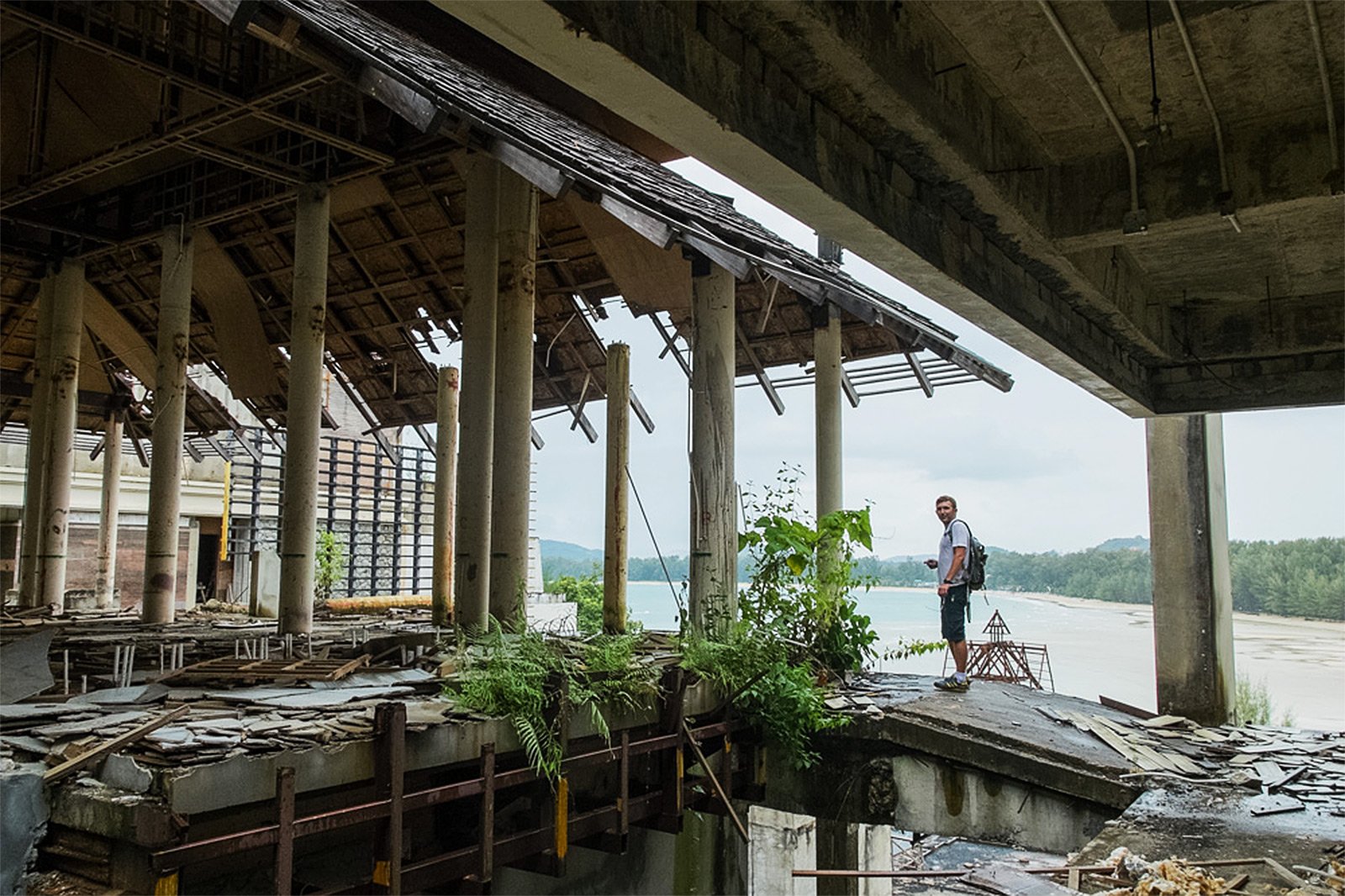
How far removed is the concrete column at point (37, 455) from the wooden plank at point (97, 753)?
1250 centimetres

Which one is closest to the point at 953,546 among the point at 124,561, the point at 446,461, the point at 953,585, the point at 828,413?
the point at 953,585

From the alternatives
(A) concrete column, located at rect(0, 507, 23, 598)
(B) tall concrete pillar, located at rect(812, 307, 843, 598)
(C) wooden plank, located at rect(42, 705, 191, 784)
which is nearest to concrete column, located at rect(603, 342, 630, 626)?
(B) tall concrete pillar, located at rect(812, 307, 843, 598)

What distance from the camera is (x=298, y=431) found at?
461 inches

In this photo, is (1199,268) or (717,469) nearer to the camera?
(1199,268)

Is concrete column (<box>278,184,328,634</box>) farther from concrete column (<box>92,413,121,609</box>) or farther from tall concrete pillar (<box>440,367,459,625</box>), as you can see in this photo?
concrete column (<box>92,413,121,609</box>)

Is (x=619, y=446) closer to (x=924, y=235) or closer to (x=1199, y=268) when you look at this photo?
(x=1199, y=268)

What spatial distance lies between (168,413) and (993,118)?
12060 mm

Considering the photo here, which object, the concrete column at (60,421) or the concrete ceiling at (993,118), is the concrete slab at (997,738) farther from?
the concrete column at (60,421)

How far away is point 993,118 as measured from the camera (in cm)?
512

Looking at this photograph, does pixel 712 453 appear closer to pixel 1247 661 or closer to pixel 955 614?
pixel 955 614

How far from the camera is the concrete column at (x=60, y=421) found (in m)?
15.2

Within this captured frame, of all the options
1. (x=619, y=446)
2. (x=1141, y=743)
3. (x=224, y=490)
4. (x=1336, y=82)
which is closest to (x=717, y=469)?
(x=619, y=446)

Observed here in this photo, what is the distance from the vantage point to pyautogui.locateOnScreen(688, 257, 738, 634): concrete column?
10.7 metres

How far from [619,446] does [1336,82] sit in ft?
32.1
